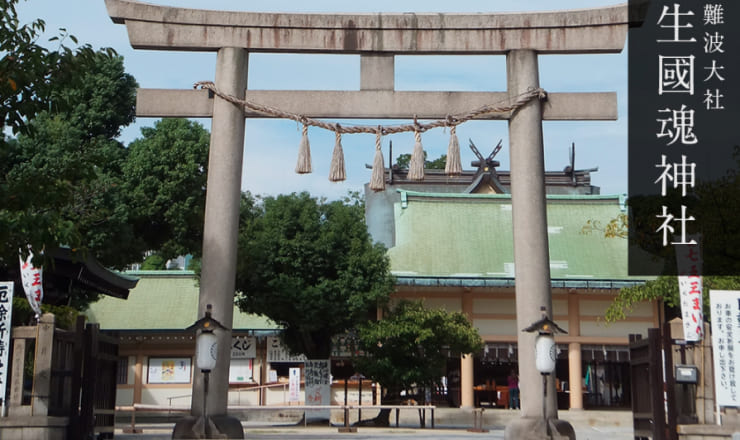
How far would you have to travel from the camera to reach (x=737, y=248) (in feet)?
46.9

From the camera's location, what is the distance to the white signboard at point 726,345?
9.72 m

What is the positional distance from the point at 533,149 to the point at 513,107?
0.69 m

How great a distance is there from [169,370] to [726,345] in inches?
805

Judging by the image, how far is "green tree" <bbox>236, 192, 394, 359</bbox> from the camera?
1981cm

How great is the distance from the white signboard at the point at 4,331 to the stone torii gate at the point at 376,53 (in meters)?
2.93

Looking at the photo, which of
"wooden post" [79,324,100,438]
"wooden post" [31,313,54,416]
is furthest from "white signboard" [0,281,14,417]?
"wooden post" [79,324,100,438]

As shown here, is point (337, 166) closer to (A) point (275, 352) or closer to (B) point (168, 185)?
(B) point (168, 185)

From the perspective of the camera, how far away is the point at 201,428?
11281 millimetres

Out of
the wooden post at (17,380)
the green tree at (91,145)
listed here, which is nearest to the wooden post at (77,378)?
the wooden post at (17,380)

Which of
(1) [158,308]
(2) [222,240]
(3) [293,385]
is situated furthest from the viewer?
(1) [158,308]

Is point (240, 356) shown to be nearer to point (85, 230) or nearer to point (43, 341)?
point (85, 230)

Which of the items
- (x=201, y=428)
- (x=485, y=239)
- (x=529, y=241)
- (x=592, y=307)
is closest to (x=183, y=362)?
(x=485, y=239)

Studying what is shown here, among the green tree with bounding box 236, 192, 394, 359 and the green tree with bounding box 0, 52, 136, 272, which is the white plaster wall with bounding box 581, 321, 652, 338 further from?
the green tree with bounding box 0, 52, 136, 272

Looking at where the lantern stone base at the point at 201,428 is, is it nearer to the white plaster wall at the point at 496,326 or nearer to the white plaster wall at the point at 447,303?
the white plaster wall at the point at 447,303
